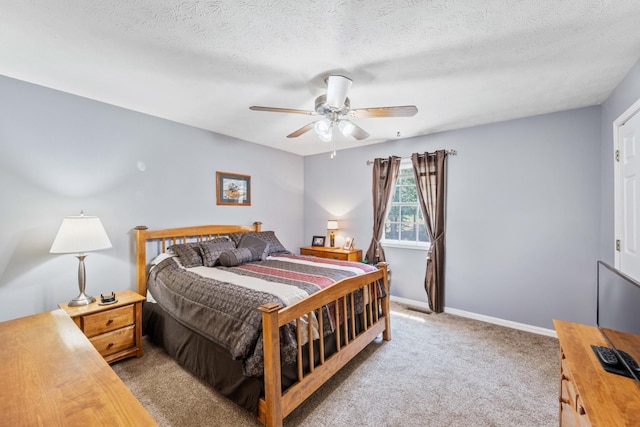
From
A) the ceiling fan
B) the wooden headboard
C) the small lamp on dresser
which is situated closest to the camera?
the ceiling fan

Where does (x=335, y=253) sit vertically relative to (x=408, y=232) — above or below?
below

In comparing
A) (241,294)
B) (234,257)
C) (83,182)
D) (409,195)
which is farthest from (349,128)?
(83,182)

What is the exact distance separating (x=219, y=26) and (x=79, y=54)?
3.73 feet

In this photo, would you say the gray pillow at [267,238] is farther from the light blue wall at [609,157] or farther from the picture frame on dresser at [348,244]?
the light blue wall at [609,157]

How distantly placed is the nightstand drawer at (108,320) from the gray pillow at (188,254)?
62 cm

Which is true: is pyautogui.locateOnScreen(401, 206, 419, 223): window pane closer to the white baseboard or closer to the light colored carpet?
the white baseboard

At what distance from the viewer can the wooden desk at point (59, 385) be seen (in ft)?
2.43

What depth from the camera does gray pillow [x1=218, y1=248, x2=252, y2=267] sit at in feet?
9.75

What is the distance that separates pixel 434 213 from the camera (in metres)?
3.65

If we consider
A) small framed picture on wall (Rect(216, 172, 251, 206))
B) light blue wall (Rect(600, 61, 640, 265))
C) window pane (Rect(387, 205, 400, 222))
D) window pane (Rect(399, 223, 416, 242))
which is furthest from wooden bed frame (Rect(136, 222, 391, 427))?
light blue wall (Rect(600, 61, 640, 265))

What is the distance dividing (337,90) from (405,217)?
2555 millimetres

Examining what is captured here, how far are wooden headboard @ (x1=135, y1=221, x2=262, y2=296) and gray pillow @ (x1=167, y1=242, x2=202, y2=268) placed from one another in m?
0.19

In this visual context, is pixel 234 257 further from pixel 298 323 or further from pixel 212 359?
pixel 298 323

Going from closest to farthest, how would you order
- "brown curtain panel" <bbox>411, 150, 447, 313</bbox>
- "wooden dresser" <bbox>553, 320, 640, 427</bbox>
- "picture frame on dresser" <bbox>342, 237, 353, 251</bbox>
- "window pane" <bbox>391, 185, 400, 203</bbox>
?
"wooden dresser" <bbox>553, 320, 640, 427</bbox> < "brown curtain panel" <bbox>411, 150, 447, 313</bbox> < "window pane" <bbox>391, 185, 400, 203</bbox> < "picture frame on dresser" <bbox>342, 237, 353, 251</bbox>
